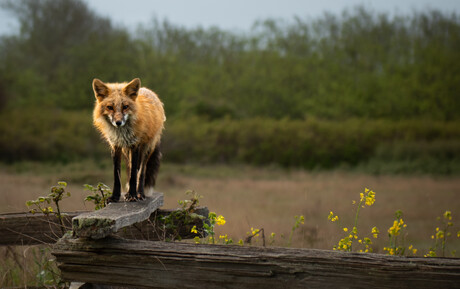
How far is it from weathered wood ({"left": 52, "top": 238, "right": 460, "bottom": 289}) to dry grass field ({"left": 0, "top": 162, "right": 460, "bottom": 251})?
245 inches

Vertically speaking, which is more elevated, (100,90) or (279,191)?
(100,90)

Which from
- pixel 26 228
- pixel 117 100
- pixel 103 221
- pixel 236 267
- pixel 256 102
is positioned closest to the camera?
pixel 236 267

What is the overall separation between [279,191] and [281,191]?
0.12 metres

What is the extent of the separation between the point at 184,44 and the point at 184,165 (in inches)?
562

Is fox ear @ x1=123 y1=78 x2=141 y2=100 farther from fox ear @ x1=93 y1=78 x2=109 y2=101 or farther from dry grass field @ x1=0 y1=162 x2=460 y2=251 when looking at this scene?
dry grass field @ x1=0 y1=162 x2=460 y2=251

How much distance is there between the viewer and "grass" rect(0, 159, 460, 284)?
13359 mm

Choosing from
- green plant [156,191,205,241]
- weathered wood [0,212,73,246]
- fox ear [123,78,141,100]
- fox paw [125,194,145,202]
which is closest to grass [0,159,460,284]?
green plant [156,191,205,241]

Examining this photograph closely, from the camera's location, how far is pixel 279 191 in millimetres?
19016

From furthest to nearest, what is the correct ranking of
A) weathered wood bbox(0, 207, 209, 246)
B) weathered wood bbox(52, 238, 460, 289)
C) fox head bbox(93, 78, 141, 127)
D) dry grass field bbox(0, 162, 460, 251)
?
dry grass field bbox(0, 162, 460, 251), weathered wood bbox(0, 207, 209, 246), fox head bbox(93, 78, 141, 127), weathered wood bbox(52, 238, 460, 289)

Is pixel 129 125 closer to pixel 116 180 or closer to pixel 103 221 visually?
pixel 116 180

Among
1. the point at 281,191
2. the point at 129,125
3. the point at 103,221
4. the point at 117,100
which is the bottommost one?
the point at 281,191

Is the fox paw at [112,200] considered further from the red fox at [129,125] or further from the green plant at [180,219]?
the green plant at [180,219]

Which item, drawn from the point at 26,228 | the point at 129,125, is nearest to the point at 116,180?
Result: the point at 129,125

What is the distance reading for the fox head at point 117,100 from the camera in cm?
442
